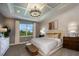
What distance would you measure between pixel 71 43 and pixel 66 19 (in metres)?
0.54

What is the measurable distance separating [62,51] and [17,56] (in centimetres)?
98

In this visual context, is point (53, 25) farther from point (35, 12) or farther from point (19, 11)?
point (19, 11)

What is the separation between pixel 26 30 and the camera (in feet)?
7.94

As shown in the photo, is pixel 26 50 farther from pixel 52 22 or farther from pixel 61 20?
pixel 61 20

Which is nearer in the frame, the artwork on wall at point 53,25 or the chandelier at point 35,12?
the chandelier at point 35,12

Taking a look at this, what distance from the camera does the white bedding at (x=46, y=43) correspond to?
225cm

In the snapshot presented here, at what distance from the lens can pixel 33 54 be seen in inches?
90.5

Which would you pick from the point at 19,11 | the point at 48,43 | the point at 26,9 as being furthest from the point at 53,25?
the point at 19,11

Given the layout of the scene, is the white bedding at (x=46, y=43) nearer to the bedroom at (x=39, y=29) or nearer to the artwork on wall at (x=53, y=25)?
the bedroom at (x=39, y=29)

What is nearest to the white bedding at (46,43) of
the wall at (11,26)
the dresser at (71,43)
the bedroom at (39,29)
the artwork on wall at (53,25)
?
the bedroom at (39,29)

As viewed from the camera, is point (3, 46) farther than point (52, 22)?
No

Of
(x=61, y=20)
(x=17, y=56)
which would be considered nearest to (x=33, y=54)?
(x=17, y=56)

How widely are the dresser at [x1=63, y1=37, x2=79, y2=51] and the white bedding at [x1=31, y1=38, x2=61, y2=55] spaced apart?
0.45 feet

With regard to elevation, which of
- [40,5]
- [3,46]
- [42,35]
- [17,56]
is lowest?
[17,56]
